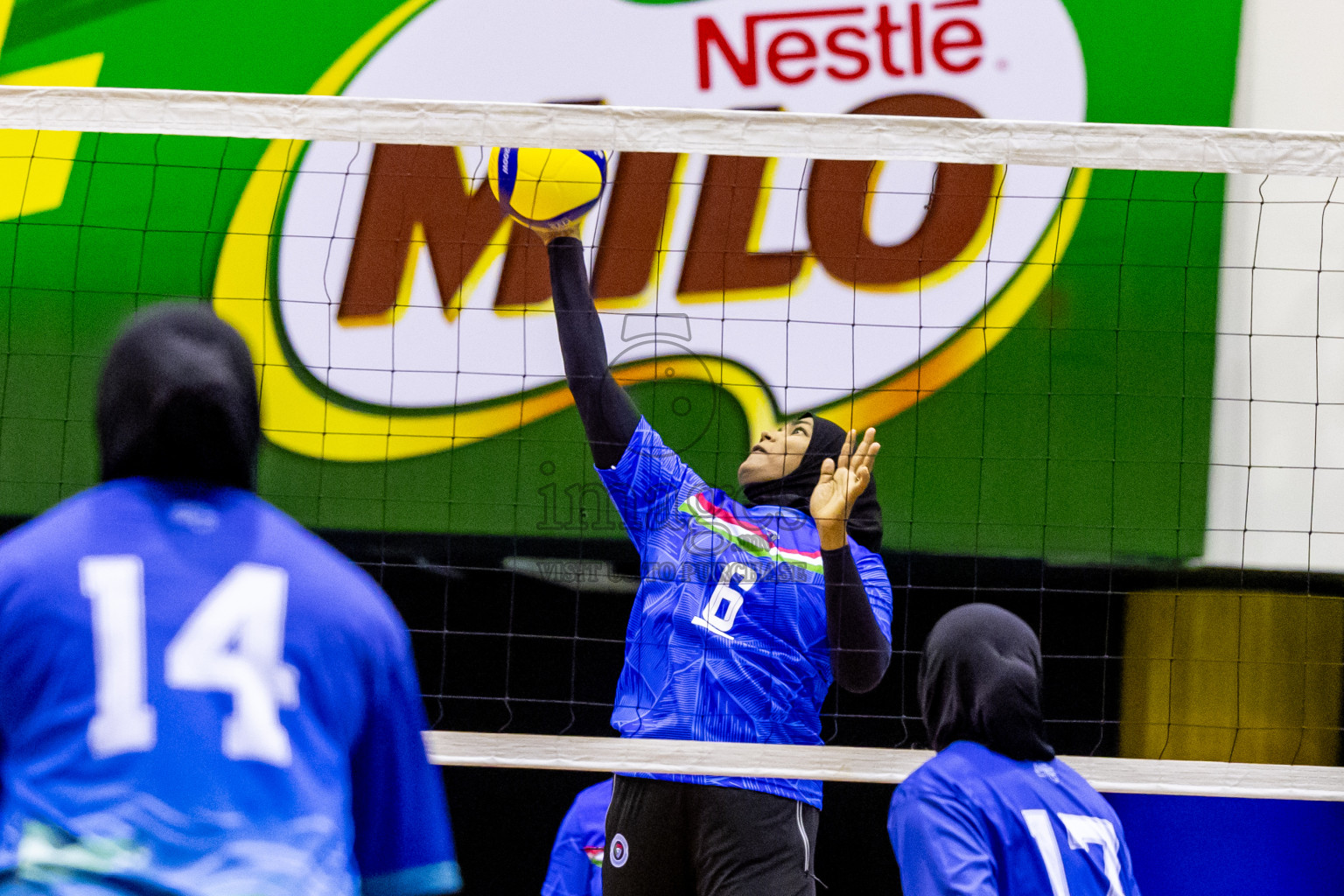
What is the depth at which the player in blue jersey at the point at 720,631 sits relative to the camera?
3.50 meters

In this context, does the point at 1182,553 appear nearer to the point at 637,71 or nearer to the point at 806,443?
the point at 806,443

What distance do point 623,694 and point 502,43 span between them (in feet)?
9.68

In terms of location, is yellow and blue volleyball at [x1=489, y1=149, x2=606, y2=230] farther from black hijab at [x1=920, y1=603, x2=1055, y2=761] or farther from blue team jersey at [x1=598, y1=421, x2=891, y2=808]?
black hijab at [x1=920, y1=603, x2=1055, y2=761]

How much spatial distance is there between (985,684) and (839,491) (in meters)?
0.82

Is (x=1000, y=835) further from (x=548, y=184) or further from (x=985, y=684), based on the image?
(x=548, y=184)

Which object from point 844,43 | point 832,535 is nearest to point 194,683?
point 832,535

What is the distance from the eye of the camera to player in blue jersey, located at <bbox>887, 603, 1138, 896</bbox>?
259 centimetres

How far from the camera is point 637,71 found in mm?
5555

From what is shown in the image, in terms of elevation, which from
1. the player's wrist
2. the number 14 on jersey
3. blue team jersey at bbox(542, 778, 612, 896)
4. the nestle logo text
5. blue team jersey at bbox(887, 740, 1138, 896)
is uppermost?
the nestle logo text

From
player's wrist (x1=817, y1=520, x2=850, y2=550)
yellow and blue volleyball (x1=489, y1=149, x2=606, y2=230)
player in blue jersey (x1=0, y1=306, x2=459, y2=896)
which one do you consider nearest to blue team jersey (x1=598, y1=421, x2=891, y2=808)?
player's wrist (x1=817, y1=520, x2=850, y2=550)

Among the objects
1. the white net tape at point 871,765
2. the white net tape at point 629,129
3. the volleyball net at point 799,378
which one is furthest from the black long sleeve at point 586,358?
the volleyball net at point 799,378

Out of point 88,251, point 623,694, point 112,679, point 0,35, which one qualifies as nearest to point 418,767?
point 112,679

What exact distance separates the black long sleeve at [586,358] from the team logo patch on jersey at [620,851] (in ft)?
3.22

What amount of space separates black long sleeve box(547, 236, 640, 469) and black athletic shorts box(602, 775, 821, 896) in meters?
Answer: 0.91
